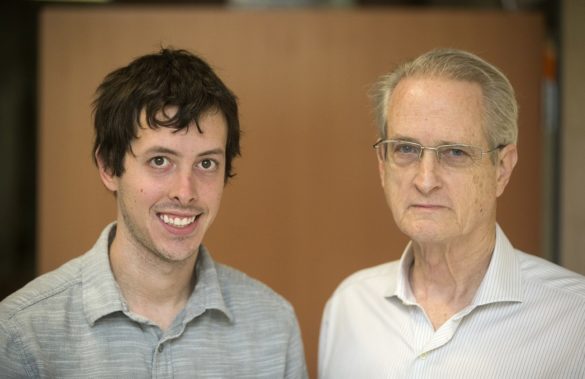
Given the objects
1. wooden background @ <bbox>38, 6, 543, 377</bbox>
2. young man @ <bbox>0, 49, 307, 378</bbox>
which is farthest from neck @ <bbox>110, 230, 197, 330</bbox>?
wooden background @ <bbox>38, 6, 543, 377</bbox>

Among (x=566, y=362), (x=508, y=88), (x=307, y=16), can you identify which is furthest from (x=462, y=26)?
(x=566, y=362)

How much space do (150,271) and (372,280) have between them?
0.77 metres

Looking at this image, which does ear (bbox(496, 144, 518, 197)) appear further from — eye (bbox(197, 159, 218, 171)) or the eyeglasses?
eye (bbox(197, 159, 218, 171))

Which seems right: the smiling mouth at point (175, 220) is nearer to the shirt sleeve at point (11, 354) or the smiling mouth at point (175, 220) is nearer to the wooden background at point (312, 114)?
the shirt sleeve at point (11, 354)

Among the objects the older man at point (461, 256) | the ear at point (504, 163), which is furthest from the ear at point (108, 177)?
the ear at point (504, 163)

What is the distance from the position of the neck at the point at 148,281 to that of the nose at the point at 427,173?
2.26 ft

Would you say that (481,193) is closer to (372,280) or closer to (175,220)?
(372,280)

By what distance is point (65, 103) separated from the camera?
3.47 meters

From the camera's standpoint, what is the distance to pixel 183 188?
193 centimetres

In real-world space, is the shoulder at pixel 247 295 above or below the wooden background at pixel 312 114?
below

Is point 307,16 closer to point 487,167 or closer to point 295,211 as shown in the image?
point 295,211

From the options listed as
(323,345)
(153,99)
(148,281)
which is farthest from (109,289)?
(323,345)

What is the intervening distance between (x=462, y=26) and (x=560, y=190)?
2.98ft

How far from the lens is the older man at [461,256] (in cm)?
200
